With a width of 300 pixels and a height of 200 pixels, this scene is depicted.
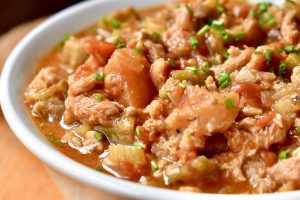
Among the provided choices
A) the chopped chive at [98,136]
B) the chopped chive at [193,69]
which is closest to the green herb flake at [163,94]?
the chopped chive at [193,69]

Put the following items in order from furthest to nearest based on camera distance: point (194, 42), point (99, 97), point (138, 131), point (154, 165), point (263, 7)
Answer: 1. point (263, 7)
2. point (194, 42)
3. point (99, 97)
4. point (138, 131)
5. point (154, 165)

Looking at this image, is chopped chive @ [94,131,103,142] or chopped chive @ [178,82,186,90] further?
chopped chive @ [94,131,103,142]

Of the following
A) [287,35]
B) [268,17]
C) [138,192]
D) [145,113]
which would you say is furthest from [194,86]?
[268,17]

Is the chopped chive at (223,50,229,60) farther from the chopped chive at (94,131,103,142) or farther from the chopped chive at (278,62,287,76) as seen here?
the chopped chive at (94,131,103,142)

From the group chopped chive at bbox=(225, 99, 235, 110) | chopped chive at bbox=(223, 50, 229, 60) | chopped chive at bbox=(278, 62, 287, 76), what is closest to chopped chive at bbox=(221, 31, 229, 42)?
chopped chive at bbox=(223, 50, 229, 60)

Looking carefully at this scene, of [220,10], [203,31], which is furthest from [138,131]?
[220,10]

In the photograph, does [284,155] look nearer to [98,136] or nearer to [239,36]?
[98,136]
